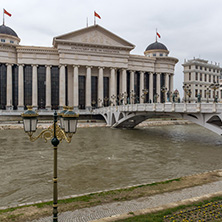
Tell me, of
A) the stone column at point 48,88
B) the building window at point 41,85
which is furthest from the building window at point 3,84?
the stone column at point 48,88

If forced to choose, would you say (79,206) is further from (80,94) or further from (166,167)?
(80,94)

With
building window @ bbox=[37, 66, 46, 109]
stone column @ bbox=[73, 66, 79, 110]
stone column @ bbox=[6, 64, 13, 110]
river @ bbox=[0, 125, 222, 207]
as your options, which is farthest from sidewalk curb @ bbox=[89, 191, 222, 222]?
building window @ bbox=[37, 66, 46, 109]

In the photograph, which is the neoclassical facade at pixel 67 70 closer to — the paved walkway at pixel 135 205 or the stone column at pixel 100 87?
the stone column at pixel 100 87

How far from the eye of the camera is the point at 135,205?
9328 millimetres

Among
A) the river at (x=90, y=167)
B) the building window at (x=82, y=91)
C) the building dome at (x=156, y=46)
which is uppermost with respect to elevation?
the building dome at (x=156, y=46)

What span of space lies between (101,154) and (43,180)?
31.6 feet

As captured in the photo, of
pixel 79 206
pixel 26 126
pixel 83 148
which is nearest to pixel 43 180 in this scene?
pixel 79 206

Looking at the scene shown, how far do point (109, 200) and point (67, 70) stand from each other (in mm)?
71805

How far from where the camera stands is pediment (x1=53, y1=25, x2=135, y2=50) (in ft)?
242


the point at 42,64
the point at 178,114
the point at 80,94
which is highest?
the point at 42,64

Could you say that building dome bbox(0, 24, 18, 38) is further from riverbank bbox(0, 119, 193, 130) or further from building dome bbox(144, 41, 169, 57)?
building dome bbox(144, 41, 169, 57)

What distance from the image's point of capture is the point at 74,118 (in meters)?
7.30

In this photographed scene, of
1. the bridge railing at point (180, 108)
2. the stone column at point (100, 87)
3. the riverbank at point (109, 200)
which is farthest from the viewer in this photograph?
the stone column at point (100, 87)

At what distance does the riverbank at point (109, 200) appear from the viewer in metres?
8.43
